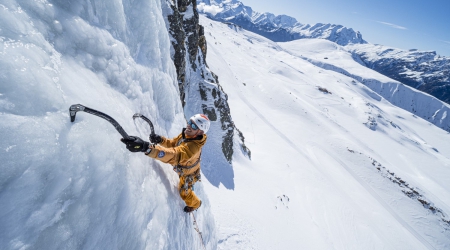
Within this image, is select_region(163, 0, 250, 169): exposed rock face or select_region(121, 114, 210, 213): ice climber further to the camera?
select_region(163, 0, 250, 169): exposed rock face

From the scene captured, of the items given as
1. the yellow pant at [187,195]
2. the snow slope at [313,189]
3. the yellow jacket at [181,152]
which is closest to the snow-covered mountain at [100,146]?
the yellow pant at [187,195]

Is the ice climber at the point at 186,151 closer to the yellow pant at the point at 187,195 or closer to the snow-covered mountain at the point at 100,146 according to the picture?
the yellow pant at the point at 187,195

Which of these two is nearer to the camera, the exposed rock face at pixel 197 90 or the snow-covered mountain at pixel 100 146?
the snow-covered mountain at pixel 100 146

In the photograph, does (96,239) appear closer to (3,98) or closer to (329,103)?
(3,98)

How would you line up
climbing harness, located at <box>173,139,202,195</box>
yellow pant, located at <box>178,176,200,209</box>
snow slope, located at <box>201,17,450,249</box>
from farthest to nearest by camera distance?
snow slope, located at <box>201,17,450,249</box> → yellow pant, located at <box>178,176,200,209</box> → climbing harness, located at <box>173,139,202,195</box>

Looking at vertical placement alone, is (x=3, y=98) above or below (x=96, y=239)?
above

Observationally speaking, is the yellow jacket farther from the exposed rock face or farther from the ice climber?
the exposed rock face

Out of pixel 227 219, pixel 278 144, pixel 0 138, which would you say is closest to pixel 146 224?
pixel 0 138

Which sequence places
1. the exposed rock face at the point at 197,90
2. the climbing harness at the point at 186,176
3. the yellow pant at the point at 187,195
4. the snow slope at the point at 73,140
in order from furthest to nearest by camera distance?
the exposed rock face at the point at 197,90 < the yellow pant at the point at 187,195 < the climbing harness at the point at 186,176 < the snow slope at the point at 73,140

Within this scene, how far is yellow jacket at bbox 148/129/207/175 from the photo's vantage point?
13.1 ft

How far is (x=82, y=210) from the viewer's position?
269cm

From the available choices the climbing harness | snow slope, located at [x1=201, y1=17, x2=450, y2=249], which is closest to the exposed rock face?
snow slope, located at [x1=201, y1=17, x2=450, y2=249]

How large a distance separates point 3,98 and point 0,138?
0.40 metres

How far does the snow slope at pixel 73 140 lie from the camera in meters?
2.13
